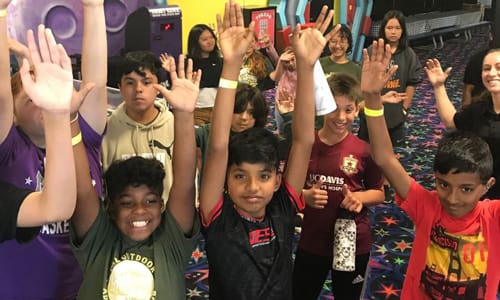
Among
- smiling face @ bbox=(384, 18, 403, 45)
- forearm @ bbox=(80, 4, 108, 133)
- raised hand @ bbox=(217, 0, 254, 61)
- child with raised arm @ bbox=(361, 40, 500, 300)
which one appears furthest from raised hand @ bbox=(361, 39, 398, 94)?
smiling face @ bbox=(384, 18, 403, 45)

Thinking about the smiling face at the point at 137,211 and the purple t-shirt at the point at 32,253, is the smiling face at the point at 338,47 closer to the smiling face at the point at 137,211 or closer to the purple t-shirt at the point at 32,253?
→ the smiling face at the point at 137,211

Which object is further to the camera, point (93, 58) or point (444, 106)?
point (444, 106)

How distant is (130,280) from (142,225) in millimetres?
157

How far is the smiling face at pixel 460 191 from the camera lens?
165cm

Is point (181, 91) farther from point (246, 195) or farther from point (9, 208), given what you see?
point (9, 208)

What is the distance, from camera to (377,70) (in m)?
1.73

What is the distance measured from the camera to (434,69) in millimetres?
2199

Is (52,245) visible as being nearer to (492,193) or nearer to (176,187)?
(176,187)

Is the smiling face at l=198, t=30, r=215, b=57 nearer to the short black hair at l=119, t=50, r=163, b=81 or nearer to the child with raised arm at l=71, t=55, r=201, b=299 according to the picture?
the short black hair at l=119, t=50, r=163, b=81

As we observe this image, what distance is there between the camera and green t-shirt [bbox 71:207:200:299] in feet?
4.95

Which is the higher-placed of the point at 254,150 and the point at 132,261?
the point at 254,150

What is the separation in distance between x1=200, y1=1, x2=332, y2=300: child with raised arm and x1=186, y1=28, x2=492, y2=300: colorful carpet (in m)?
1.31

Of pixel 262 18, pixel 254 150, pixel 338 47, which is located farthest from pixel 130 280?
pixel 262 18

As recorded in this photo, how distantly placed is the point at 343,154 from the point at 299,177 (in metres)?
0.43
